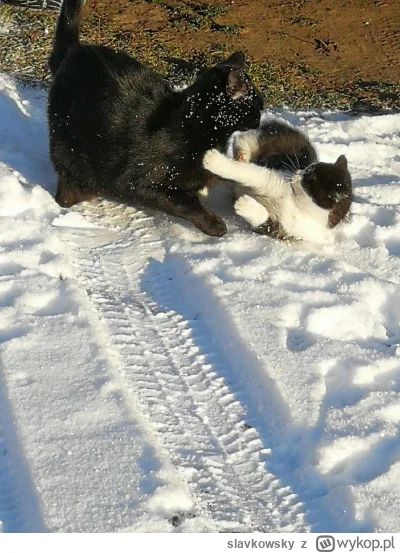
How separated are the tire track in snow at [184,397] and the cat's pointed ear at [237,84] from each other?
97 centimetres

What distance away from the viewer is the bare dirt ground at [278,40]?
20.6 ft

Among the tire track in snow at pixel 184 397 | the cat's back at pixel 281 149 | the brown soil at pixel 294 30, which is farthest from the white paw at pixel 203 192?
the brown soil at pixel 294 30

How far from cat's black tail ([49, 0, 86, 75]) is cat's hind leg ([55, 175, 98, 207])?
2.71 ft

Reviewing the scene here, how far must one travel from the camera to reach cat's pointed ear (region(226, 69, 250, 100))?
4.24m

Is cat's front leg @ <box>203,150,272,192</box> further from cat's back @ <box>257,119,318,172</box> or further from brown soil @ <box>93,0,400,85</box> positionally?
brown soil @ <box>93,0,400,85</box>

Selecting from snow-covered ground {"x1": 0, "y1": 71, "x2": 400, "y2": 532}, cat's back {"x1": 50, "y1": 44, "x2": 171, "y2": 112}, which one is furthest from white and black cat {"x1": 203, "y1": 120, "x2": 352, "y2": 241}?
cat's back {"x1": 50, "y1": 44, "x2": 171, "y2": 112}

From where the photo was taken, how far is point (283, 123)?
16.3ft

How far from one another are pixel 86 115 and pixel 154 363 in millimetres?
1615

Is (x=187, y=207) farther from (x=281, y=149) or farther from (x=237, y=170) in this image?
(x=281, y=149)

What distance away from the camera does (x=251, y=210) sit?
14.8 ft

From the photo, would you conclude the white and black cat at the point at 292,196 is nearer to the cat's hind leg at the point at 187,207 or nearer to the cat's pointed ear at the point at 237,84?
the cat's hind leg at the point at 187,207

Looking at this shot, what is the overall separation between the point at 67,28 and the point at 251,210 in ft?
5.42

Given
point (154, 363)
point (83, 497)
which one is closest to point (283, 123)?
point (154, 363)

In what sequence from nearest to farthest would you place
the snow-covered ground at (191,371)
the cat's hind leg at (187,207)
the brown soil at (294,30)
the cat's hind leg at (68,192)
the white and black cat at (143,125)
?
the snow-covered ground at (191,371)
the white and black cat at (143,125)
the cat's hind leg at (187,207)
the cat's hind leg at (68,192)
the brown soil at (294,30)
